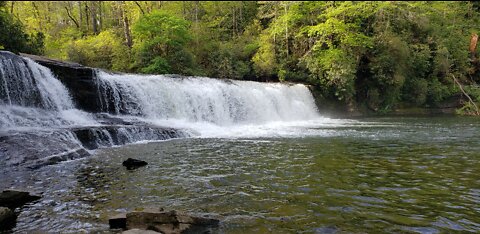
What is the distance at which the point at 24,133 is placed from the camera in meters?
8.86

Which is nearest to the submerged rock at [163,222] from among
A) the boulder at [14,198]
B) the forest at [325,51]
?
the boulder at [14,198]

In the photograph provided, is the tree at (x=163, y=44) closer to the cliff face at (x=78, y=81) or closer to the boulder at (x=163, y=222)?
the cliff face at (x=78, y=81)

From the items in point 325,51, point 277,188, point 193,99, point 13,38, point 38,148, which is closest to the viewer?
point 277,188

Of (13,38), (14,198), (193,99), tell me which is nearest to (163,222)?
(14,198)

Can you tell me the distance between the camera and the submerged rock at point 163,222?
3.91 meters

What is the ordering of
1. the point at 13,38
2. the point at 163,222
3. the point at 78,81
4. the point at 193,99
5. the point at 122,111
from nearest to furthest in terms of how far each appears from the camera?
the point at 163,222
the point at 78,81
the point at 122,111
the point at 193,99
the point at 13,38

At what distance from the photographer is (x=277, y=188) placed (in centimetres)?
579

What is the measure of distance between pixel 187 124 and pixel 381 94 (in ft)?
54.4

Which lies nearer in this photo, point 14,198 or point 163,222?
point 163,222

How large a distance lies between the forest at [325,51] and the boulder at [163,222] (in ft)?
61.3

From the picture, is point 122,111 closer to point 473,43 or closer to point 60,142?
point 60,142

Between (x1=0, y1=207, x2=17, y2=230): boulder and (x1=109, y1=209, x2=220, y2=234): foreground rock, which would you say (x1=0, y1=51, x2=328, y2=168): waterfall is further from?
(x1=109, y1=209, x2=220, y2=234): foreground rock

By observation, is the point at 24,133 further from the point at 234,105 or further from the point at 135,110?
the point at 234,105

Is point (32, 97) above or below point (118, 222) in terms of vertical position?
above
